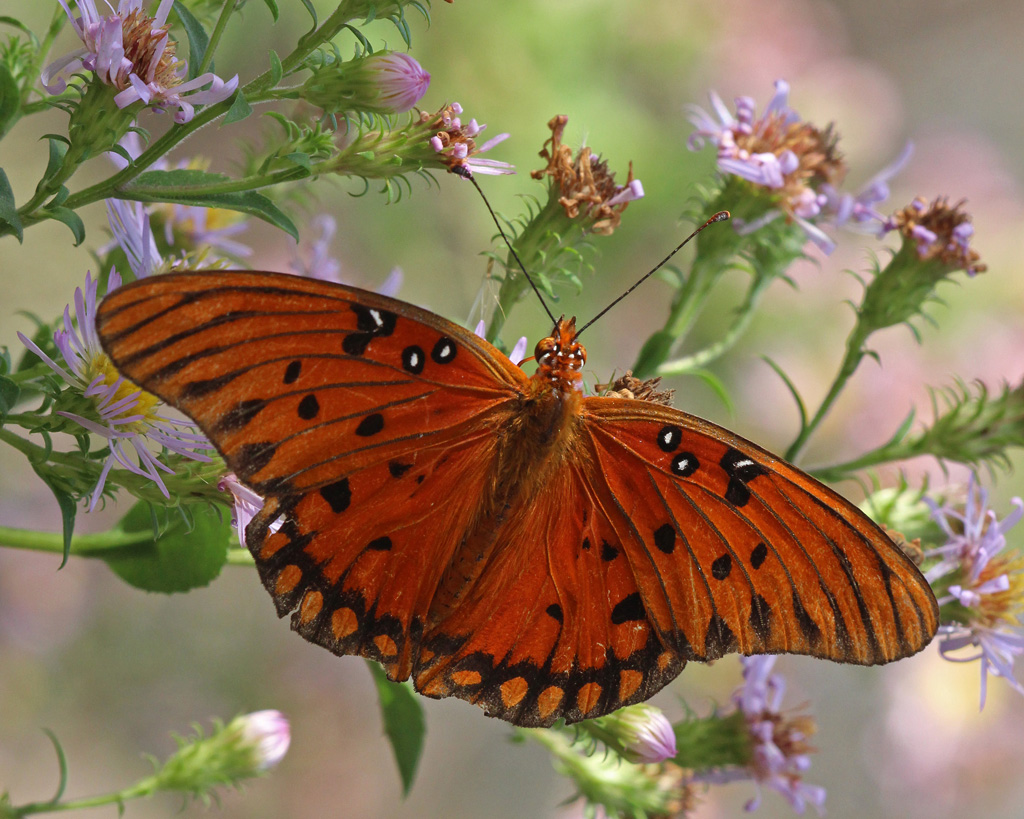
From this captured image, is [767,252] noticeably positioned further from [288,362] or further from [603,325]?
[603,325]

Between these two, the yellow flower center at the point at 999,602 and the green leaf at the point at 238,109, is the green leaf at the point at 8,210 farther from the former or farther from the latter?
the yellow flower center at the point at 999,602

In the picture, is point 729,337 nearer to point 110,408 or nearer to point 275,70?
point 275,70

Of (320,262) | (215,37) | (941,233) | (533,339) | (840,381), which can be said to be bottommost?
(215,37)

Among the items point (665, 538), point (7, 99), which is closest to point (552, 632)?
point (665, 538)

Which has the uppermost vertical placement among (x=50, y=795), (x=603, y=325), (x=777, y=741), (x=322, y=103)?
(x=603, y=325)

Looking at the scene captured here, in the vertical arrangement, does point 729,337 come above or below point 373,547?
above

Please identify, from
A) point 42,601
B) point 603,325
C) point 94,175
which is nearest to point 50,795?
point 42,601
